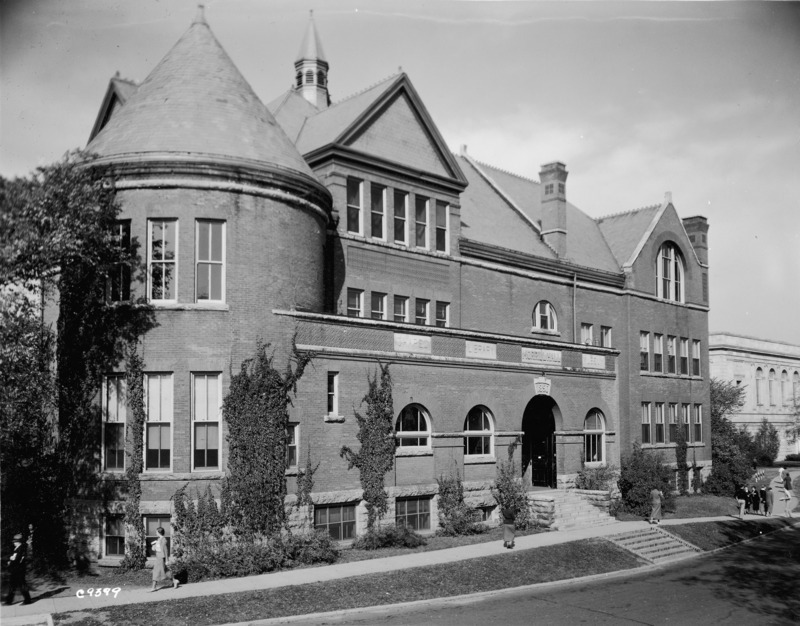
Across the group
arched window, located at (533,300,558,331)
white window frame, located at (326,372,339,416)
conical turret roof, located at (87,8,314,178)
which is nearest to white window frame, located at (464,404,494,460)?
white window frame, located at (326,372,339,416)

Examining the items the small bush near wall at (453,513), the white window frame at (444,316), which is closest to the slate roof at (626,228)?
the white window frame at (444,316)

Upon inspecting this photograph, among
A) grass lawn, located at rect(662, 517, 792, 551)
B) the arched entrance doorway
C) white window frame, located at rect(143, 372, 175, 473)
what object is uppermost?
white window frame, located at rect(143, 372, 175, 473)

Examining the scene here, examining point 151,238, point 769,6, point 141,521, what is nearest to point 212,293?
point 151,238

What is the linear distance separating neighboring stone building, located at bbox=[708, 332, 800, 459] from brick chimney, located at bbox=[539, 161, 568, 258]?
32319mm

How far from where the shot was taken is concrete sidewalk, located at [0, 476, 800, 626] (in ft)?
56.4

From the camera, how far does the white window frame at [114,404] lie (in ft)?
71.9

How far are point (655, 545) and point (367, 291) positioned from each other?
13.2m

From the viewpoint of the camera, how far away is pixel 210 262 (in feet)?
73.8

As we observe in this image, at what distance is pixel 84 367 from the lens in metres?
22.0

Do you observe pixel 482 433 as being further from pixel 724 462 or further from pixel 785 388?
pixel 785 388

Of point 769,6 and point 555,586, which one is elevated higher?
point 769,6

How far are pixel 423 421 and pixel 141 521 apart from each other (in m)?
9.79

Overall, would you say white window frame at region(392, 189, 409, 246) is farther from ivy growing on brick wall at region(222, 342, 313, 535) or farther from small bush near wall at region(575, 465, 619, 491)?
small bush near wall at region(575, 465, 619, 491)

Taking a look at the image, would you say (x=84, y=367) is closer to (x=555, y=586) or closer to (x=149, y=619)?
(x=149, y=619)
